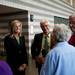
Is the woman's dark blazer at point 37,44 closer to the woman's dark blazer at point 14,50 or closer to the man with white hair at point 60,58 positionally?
the woman's dark blazer at point 14,50

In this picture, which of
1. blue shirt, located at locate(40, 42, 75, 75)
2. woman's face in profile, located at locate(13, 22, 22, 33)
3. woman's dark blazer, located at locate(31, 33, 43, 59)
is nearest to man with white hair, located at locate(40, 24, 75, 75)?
blue shirt, located at locate(40, 42, 75, 75)

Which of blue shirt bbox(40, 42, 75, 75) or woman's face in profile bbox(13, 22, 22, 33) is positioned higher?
woman's face in profile bbox(13, 22, 22, 33)

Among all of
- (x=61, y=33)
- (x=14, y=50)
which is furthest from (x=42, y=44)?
(x=61, y=33)

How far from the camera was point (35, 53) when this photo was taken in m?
3.91

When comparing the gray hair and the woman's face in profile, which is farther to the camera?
the woman's face in profile

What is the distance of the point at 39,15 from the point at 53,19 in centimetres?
76

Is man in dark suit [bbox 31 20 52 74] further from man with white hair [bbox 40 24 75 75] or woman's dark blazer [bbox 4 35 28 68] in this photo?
man with white hair [bbox 40 24 75 75]

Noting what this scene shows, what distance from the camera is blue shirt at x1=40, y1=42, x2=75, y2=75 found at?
2.39m

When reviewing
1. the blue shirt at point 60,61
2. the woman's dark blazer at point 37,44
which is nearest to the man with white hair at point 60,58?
the blue shirt at point 60,61

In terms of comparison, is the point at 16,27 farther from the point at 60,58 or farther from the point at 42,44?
the point at 60,58

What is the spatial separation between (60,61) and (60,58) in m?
0.03

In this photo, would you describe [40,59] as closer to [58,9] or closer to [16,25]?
[16,25]

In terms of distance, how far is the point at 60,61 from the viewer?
2.40 meters

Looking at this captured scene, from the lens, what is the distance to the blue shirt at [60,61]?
7.85 ft
